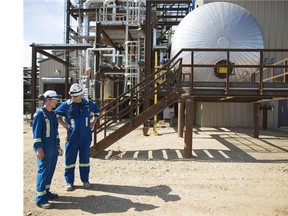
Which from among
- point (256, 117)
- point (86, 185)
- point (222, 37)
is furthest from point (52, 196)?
point (256, 117)

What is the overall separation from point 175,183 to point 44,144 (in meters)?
2.60

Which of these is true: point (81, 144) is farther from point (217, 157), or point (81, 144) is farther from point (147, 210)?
point (217, 157)

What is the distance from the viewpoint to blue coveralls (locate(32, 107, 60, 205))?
431 centimetres

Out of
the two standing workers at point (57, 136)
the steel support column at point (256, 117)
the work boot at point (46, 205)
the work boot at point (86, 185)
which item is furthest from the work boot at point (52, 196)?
the steel support column at point (256, 117)

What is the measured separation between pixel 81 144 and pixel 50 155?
3.21 feet

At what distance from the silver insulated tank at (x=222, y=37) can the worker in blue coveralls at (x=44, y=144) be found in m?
5.86

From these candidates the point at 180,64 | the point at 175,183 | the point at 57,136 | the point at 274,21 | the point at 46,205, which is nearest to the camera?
the point at 46,205

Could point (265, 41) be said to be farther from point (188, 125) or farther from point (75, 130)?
point (75, 130)

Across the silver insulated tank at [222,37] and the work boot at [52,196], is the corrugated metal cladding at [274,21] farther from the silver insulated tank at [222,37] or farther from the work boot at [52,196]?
the work boot at [52,196]

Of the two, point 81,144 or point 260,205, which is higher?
point 81,144

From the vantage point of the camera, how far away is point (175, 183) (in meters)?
5.68

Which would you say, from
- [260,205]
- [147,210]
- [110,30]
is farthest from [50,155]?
[110,30]

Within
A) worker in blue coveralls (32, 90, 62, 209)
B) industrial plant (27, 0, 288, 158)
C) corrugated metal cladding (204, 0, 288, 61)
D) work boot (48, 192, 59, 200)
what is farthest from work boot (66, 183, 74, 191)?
corrugated metal cladding (204, 0, 288, 61)

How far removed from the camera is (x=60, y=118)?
5242 millimetres
